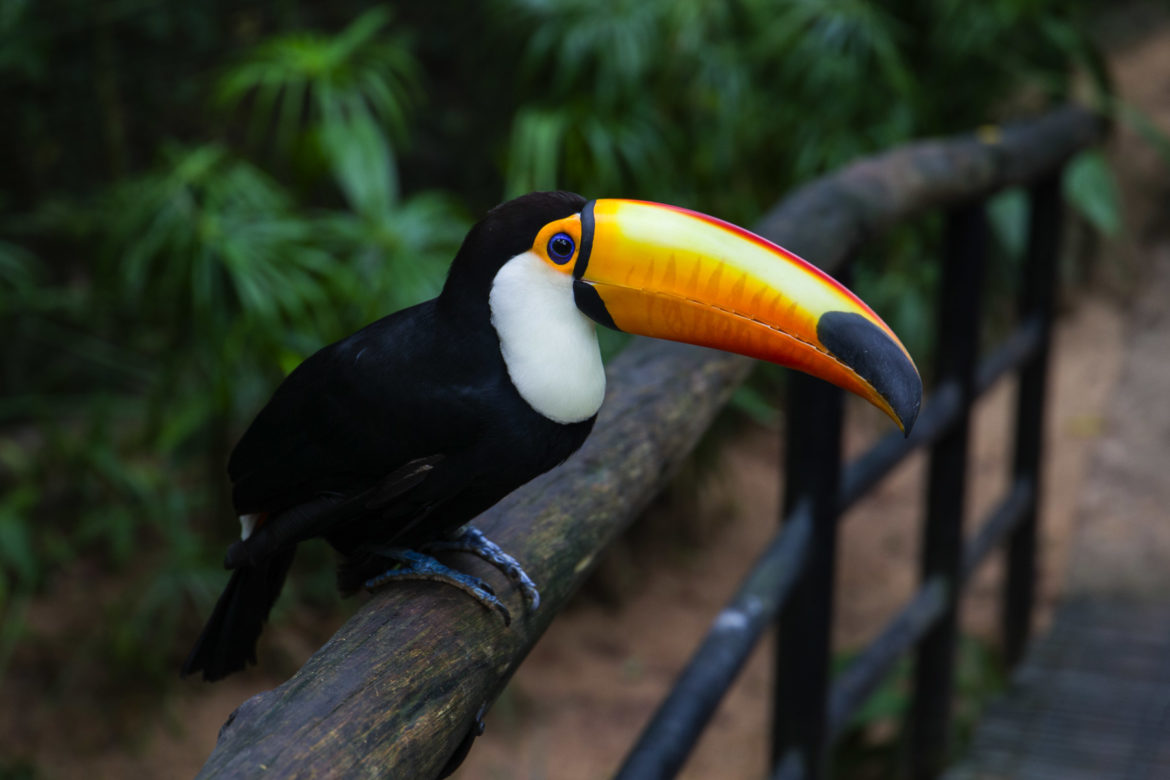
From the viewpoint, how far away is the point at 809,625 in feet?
6.15

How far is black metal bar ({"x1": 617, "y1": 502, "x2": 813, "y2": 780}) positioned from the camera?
1384 millimetres

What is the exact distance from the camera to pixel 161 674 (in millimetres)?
2881

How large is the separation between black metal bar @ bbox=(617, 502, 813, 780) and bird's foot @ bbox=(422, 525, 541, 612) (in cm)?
32

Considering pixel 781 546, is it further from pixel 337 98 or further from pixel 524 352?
pixel 337 98

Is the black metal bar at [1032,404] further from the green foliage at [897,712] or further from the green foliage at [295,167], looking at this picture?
the green foliage at [295,167]

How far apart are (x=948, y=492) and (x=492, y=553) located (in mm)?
1493

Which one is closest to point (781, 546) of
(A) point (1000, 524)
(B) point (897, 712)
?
(A) point (1000, 524)

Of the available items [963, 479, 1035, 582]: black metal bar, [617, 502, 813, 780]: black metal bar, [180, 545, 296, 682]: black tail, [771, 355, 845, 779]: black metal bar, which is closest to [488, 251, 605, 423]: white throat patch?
[180, 545, 296, 682]: black tail

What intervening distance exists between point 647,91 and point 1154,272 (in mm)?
2635

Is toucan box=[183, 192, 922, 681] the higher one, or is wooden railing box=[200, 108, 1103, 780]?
toucan box=[183, 192, 922, 681]

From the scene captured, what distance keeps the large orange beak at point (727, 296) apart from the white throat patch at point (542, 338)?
0.09 feet

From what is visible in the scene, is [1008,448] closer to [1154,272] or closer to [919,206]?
[1154,272]

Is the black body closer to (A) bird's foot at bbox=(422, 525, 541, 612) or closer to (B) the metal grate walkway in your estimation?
(A) bird's foot at bbox=(422, 525, 541, 612)

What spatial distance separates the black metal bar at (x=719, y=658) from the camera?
54.5 inches
